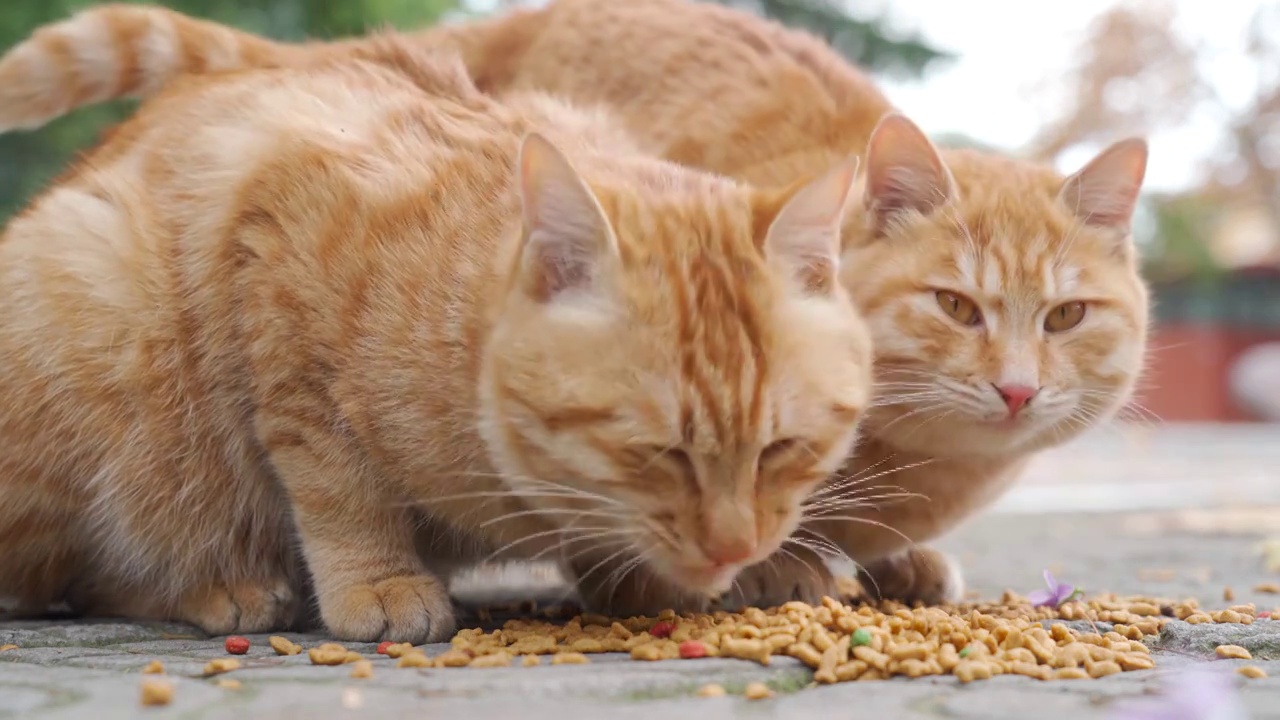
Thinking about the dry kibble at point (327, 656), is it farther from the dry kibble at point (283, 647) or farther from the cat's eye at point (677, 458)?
the cat's eye at point (677, 458)

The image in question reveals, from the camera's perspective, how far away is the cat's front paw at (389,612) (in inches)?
91.6

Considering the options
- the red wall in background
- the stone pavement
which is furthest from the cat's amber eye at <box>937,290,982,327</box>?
the red wall in background

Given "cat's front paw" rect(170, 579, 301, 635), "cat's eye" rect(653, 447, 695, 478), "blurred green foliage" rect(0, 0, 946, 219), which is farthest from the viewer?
"blurred green foliage" rect(0, 0, 946, 219)

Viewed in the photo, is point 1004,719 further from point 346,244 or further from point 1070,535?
point 1070,535

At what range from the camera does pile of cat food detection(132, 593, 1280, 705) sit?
202 centimetres

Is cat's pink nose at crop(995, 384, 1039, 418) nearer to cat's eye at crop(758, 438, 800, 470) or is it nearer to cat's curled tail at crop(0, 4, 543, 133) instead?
cat's eye at crop(758, 438, 800, 470)

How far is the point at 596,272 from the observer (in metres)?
2.03

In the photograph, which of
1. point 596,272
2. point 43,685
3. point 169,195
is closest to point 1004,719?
point 596,272

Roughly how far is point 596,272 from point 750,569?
1.01 metres

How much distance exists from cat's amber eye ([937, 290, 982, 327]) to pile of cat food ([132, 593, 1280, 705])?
704 mm

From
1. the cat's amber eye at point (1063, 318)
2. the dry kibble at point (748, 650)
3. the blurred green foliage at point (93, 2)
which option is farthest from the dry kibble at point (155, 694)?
the blurred green foliage at point (93, 2)

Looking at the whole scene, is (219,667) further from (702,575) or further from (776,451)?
(776,451)

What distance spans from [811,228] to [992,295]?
2.61 feet

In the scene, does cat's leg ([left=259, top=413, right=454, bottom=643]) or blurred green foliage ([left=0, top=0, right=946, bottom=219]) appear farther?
blurred green foliage ([left=0, top=0, right=946, bottom=219])
